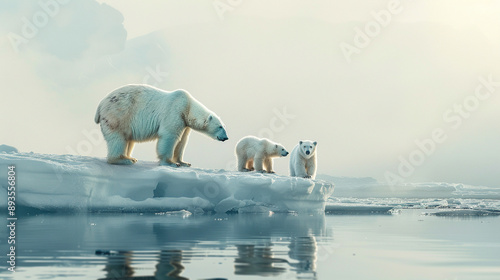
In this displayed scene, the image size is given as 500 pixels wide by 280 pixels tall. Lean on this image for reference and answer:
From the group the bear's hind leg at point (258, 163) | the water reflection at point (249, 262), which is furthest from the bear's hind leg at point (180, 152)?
the water reflection at point (249, 262)

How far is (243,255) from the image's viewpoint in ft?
18.7

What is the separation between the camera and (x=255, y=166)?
1755 centimetres

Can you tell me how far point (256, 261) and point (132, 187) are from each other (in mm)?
9360

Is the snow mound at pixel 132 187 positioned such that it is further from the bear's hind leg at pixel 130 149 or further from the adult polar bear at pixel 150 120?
the adult polar bear at pixel 150 120

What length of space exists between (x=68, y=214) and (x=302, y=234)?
7103mm

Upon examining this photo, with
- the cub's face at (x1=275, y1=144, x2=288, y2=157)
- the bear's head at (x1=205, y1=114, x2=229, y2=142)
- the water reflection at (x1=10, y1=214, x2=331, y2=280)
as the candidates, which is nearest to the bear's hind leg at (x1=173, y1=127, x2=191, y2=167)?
the bear's head at (x1=205, y1=114, x2=229, y2=142)

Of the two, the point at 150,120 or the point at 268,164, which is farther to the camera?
the point at 268,164

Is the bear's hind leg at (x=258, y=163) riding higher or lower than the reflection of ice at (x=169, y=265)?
higher

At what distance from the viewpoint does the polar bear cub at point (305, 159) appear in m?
16.4

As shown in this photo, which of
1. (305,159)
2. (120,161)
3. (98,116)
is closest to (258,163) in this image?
(305,159)

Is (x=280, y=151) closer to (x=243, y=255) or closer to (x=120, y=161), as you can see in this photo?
(x=120, y=161)

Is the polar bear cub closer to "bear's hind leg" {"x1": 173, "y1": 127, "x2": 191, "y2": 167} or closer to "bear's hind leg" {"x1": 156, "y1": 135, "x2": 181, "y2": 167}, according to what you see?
"bear's hind leg" {"x1": 173, "y1": 127, "x2": 191, "y2": 167}

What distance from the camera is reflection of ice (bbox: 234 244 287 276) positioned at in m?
4.64

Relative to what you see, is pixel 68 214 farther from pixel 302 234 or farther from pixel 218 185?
pixel 302 234
